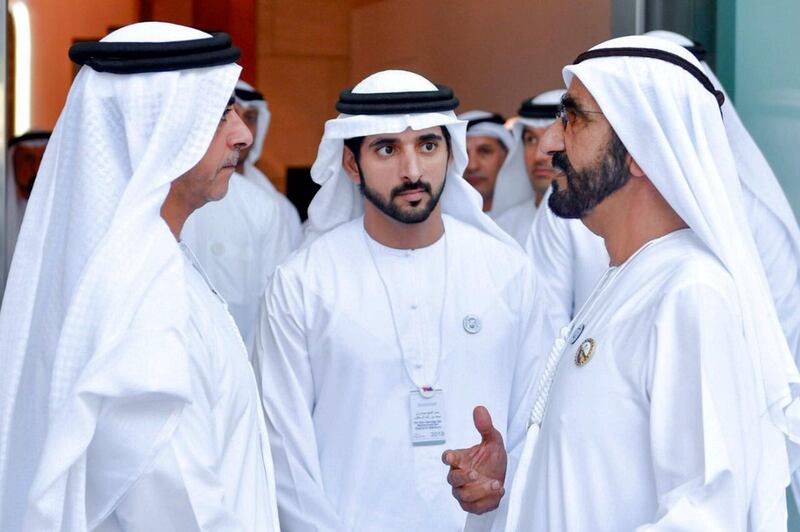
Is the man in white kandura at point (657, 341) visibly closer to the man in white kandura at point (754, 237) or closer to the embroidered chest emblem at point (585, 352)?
the embroidered chest emblem at point (585, 352)

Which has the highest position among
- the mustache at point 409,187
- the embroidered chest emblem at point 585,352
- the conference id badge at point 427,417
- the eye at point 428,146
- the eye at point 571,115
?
the eye at point 571,115

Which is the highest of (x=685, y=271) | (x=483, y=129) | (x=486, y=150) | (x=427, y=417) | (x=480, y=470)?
(x=685, y=271)

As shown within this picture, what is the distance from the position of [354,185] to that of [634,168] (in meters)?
1.73

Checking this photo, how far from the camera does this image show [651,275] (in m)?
2.68

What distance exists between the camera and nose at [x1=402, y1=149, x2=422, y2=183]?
4156 millimetres

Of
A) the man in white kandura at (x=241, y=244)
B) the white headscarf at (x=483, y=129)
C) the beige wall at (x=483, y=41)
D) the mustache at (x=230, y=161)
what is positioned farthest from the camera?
the white headscarf at (x=483, y=129)

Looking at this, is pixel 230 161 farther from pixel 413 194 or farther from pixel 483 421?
pixel 413 194

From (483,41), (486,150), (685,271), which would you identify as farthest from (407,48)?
(685,271)

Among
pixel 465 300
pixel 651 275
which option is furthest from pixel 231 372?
pixel 465 300

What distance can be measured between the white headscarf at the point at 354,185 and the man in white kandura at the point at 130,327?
42.7 inches

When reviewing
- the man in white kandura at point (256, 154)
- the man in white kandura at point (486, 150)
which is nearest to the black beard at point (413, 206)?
the man in white kandura at point (256, 154)

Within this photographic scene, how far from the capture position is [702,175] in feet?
8.76

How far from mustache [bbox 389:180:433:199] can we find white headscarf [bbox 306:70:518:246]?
7.8 inches

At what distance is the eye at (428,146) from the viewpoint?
4.27 metres
